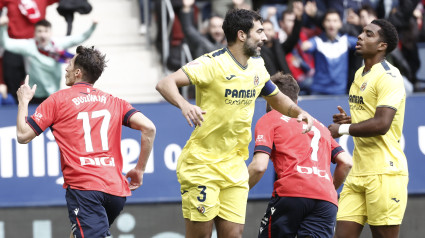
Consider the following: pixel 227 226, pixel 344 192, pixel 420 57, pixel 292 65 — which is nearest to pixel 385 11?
pixel 420 57

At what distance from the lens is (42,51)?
10734mm

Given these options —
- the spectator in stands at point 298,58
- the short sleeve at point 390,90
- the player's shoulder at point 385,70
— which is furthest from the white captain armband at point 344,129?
the spectator in stands at point 298,58

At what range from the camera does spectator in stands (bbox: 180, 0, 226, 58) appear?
1184 cm

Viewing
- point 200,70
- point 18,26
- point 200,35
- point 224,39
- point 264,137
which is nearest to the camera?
point 200,70

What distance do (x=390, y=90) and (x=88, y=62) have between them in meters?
2.63

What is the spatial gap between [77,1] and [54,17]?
7.75 ft

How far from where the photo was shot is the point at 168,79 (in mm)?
6652

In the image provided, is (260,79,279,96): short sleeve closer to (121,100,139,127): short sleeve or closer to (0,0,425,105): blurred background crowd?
(121,100,139,127): short sleeve

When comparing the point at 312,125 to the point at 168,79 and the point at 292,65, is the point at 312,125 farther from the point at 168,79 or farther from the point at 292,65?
the point at 292,65

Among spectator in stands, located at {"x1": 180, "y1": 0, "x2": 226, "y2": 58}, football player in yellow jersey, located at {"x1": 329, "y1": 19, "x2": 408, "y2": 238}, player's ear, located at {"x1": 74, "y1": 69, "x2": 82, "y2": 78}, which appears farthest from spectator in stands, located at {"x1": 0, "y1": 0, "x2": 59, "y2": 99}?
football player in yellow jersey, located at {"x1": 329, "y1": 19, "x2": 408, "y2": 238}

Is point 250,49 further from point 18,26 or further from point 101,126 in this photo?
point 18,26

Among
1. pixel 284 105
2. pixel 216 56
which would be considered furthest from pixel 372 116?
pixel 216 56

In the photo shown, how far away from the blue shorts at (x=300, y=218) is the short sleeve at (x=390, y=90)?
101 cm

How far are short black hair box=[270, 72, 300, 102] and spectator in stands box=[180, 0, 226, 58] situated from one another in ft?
12.5
